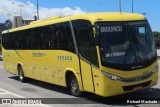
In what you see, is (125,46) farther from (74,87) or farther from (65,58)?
(65,58)

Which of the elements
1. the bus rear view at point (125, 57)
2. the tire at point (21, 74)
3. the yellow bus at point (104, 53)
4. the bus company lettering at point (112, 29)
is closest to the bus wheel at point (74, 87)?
the yellow bus at point (104, 53)

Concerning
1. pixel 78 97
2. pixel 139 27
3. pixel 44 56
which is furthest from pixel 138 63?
pixel 44 56

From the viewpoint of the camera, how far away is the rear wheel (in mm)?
12836

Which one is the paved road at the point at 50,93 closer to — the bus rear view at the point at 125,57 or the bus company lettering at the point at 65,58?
the bus rear view at the point at 125,57

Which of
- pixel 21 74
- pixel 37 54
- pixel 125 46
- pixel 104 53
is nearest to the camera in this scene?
pixel 104 53

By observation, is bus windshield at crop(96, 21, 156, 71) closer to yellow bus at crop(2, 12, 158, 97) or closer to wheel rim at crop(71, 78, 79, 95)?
yellow bus at crop(2, 12, 158, 97)

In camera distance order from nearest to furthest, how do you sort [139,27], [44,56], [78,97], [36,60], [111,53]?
[111,53], [139,27], [78,97], [44,56], [36,60]

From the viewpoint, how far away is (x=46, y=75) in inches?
611

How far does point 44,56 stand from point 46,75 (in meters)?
0.79

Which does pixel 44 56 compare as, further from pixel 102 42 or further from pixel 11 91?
pixel 102 42

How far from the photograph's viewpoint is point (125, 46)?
11.4 metres

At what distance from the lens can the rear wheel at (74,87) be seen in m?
12.8

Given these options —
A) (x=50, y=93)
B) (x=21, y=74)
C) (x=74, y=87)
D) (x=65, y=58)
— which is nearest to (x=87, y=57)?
(x=74, y=87)

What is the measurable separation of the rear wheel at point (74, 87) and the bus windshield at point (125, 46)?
213 centimetres
